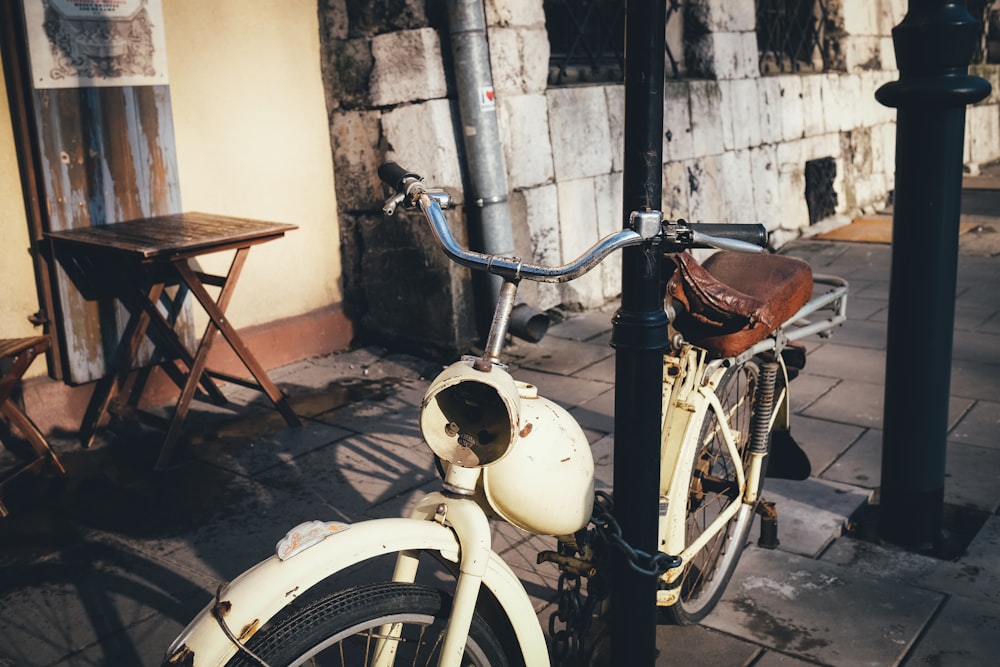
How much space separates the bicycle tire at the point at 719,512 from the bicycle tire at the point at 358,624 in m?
0.91

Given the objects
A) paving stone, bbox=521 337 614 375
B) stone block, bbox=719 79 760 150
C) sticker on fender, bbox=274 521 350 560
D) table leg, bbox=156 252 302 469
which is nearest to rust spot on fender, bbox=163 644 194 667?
sticker on fender, bbox=274 521 350 560

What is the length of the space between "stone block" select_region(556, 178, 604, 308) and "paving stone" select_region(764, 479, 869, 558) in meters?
2.69

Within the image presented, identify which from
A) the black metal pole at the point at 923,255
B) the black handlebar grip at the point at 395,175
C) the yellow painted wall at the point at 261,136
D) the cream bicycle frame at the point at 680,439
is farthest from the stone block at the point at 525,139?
the black handlebar grip at the point at 395,175

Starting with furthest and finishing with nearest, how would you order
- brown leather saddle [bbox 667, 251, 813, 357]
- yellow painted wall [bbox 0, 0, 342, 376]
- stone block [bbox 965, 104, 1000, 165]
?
1. stone block [bbox 965, 104, 1000, 165]
2. yellow painted wall [bbox 0, 0, 342, 376]
3. brown leather saddle [bbox 667, 251, 813, 357]

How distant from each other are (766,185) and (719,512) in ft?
18.8

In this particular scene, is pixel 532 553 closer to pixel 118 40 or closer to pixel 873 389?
pixel 873 389

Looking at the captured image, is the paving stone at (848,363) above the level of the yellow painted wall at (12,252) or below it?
below

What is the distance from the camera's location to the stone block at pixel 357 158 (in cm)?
537

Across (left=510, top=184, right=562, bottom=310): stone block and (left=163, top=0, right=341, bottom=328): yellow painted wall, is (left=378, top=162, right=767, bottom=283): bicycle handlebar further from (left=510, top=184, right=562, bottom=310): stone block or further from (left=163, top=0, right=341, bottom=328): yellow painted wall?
(left=510, top=184, right=562, bottom=310): stone block

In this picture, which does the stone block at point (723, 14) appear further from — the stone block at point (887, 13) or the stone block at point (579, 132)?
the stone block at point (887, 13)

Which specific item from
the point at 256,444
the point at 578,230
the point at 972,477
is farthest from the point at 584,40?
the point at 972,477

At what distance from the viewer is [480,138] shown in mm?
5176

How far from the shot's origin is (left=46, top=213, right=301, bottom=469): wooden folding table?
159 inches

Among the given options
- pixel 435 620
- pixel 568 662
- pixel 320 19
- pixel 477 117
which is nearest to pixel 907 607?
pixel 568 662
